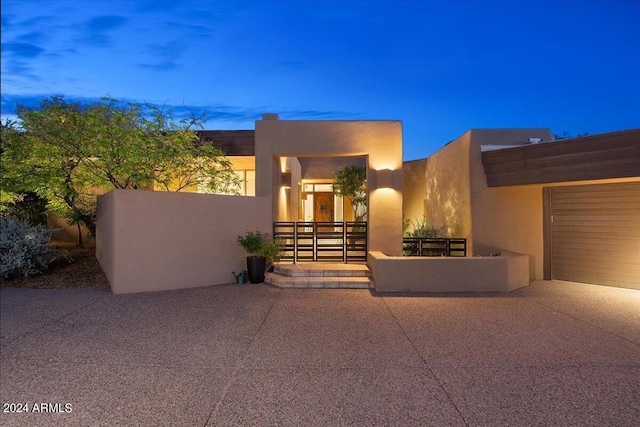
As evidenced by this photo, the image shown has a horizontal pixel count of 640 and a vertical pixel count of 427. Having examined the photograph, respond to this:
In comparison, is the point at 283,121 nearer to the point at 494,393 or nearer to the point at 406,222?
the point at 406,222

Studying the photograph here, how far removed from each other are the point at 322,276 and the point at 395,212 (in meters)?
2.91

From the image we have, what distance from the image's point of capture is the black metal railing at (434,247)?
1027 centimetres

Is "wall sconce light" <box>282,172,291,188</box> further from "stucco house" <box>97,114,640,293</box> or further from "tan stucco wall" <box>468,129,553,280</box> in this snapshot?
"tan stucco wall" <box>468,129,553,280</box>

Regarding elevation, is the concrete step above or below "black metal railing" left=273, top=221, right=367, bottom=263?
below

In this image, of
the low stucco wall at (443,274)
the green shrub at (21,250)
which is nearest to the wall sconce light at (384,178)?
the low stucco wall at (443,274)

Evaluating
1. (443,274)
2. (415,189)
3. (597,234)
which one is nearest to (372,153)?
(443,274)

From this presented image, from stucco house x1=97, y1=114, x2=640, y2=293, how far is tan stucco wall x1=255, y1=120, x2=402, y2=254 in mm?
28

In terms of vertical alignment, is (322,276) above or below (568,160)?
below

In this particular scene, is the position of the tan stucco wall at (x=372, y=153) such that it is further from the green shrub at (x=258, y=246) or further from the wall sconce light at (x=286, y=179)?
the wall sconce light at (x=286, y=179)

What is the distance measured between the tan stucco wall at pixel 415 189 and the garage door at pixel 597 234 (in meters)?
6.53

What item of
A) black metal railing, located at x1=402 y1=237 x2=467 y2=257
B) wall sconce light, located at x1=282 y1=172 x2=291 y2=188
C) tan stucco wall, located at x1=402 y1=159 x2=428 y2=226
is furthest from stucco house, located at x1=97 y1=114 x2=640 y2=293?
tan stucco wall, located at x1=402 y1=159 x2=428 y2=226

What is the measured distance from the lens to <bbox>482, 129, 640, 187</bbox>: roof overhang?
715 centimetres

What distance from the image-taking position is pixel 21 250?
9375 mm

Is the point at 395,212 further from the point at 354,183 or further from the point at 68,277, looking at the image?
the point at 68,277
